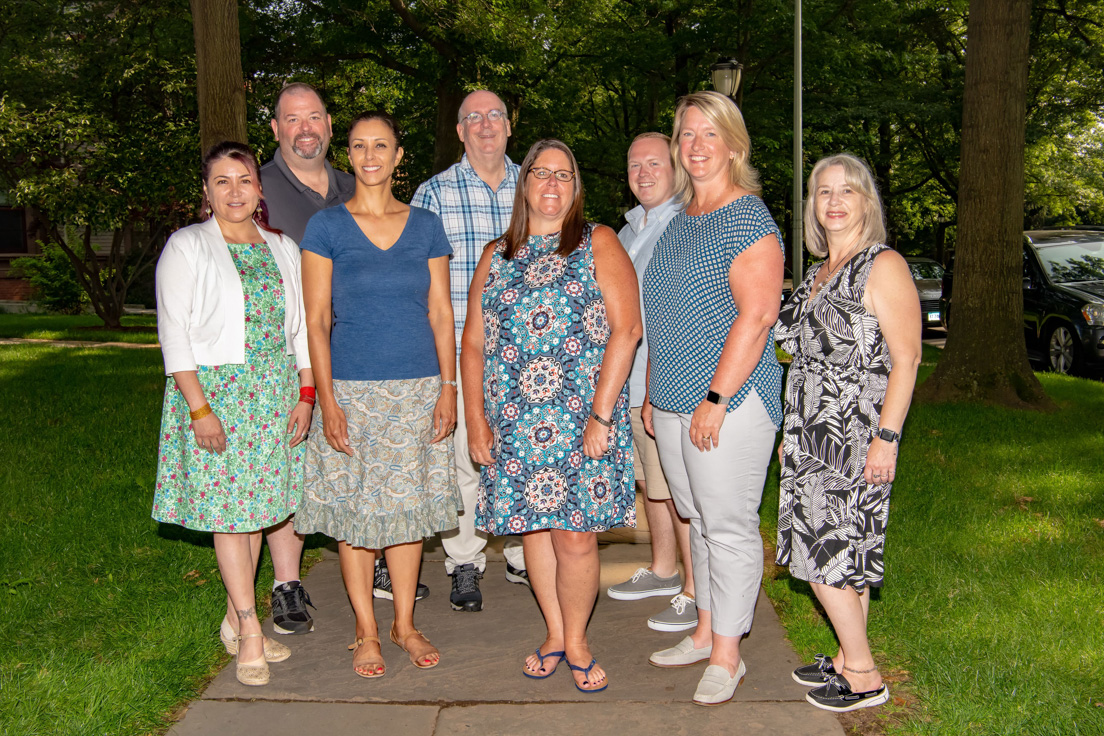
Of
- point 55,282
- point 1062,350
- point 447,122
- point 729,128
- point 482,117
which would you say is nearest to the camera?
point 729,128

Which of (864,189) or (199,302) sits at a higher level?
(864,189)

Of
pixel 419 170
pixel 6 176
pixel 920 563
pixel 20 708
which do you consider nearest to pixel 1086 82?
pixel 419 170

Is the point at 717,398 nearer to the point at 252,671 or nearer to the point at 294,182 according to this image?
the point at 252,671

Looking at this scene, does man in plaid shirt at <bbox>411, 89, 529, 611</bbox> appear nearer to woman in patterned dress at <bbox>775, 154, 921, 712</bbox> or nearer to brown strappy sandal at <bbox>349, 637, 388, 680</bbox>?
brown strappy sandal at <bbox>349, 637, 388, 680</bbox>

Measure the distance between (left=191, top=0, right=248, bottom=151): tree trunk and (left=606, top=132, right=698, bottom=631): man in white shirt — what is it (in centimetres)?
490

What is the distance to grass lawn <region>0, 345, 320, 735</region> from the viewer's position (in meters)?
3.60

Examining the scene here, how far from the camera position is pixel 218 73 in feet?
27.5

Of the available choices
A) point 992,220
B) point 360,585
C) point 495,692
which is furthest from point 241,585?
point 992,220

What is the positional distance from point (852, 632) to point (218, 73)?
7233 millimetres

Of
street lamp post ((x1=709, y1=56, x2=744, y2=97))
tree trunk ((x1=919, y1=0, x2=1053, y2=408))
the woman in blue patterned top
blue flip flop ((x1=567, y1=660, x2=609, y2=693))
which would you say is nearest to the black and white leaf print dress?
the woman in blue patterned top

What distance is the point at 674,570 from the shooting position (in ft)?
16.1

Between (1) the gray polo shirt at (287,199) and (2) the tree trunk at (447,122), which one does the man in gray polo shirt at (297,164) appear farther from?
(2) the tree trunk at (447,122)

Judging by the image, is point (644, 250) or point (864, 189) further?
point (644, 250)

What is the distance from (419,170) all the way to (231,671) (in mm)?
18114
